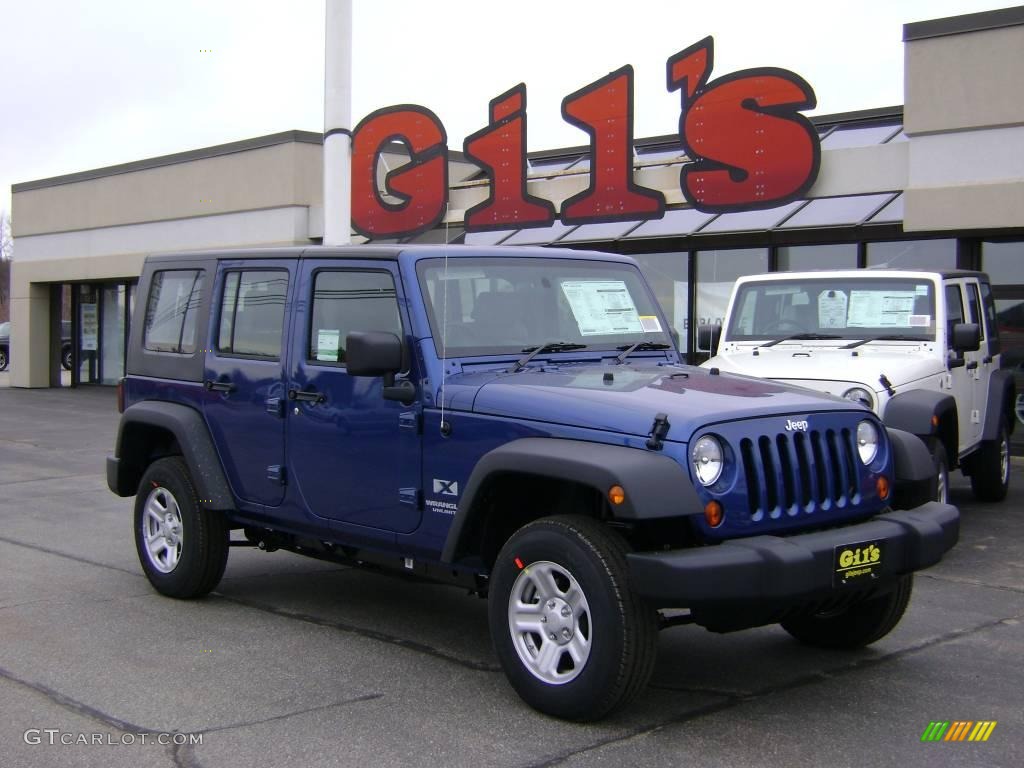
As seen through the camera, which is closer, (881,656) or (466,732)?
(466,732)

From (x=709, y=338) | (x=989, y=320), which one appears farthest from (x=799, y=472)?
(x=989, y=320)

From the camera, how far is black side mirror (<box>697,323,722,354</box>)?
913cm

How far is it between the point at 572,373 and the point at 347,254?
1.37m

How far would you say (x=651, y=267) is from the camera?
59.5 ft

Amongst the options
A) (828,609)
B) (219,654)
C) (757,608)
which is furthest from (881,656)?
(219,654)

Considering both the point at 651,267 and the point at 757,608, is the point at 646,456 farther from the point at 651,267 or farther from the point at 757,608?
the point at 651,267

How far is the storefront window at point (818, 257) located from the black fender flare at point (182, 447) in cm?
1101

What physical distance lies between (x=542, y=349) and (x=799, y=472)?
4.82ft

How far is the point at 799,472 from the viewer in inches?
188

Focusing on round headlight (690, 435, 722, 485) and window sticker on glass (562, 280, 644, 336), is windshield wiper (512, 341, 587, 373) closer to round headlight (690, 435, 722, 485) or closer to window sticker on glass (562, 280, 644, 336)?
window sticker on glass (562, 280, 644, 336)

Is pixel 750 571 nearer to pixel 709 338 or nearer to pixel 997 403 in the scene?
pixel 709 338

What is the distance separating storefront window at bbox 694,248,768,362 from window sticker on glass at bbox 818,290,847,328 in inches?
277

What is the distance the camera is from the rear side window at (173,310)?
6.96 m

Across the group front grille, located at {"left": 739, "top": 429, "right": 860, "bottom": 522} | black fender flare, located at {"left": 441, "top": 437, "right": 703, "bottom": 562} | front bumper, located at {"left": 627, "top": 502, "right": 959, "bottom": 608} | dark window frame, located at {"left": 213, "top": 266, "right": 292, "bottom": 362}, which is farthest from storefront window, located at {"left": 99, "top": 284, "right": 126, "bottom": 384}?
front bumper, located at {"left": 627, "top": 502, "right": 959, "bottom": 608}
